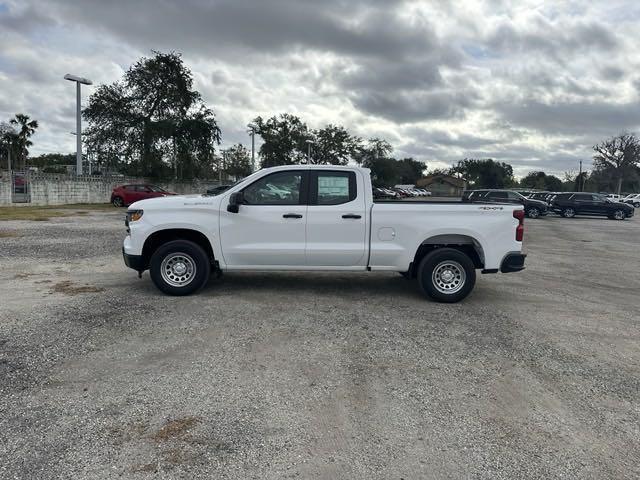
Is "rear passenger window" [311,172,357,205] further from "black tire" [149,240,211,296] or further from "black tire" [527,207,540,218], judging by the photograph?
"black tire" [527,207,540,218]

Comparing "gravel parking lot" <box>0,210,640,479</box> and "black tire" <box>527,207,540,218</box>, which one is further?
"black tire" <box>527,207,540,218</box>

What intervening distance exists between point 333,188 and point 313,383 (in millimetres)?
3353

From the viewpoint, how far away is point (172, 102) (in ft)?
116

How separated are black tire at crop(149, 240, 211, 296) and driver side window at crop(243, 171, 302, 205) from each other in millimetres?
1093

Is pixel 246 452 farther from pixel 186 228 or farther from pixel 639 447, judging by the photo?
pixel 186 228

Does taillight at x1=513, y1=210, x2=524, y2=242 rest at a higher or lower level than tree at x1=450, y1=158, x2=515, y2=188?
lower

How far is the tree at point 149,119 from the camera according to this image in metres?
34.2

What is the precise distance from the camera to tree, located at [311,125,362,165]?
62497 mm

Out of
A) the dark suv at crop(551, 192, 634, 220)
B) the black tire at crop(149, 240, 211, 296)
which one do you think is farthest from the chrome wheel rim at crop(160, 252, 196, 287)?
the dark suv at crop(551, 192, 634, 220)

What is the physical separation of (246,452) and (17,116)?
6963cm

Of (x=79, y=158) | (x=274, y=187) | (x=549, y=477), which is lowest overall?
(x=549, y=477)

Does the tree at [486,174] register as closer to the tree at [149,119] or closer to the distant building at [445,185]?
the distant building at [445,185]

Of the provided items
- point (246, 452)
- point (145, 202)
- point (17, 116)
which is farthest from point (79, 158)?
point (17, 116)

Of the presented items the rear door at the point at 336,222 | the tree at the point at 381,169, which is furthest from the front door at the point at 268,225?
the tree at the point at 381,169
